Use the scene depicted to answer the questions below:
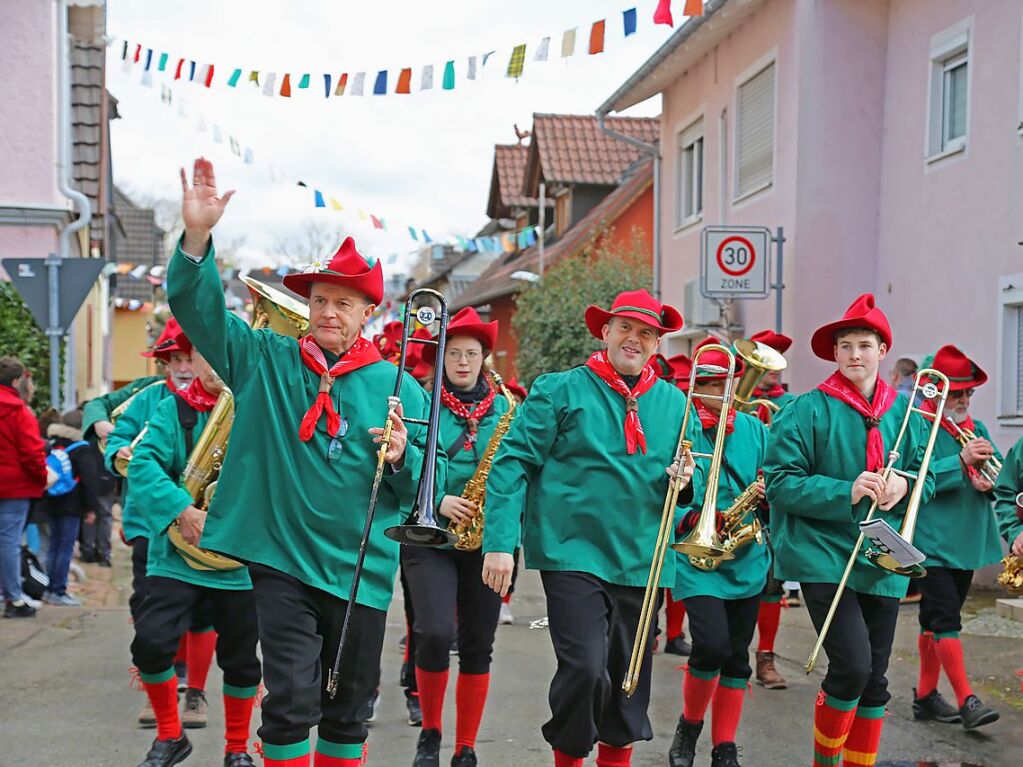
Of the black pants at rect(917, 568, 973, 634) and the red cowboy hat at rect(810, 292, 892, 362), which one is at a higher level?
the red cowboy hat at rect(810, 292, 892, 362)

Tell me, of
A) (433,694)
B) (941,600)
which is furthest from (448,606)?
(941,600)

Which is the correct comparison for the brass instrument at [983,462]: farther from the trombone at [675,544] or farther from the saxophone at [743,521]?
the trombone at [675,544]

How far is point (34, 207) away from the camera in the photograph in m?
16.9

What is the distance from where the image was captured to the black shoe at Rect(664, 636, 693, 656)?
9.66 meters

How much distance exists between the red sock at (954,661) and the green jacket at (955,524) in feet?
1.24

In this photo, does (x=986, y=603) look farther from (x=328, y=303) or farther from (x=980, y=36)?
(x=328, y=303)

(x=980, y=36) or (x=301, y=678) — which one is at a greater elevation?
(x=980, y=36)

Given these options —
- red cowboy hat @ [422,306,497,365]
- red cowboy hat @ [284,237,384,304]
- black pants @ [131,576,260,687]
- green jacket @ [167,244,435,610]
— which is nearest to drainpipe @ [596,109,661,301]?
red cowboy hat @ [422,306,497,365]

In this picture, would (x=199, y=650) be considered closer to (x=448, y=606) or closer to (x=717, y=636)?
(x=448, y=606)

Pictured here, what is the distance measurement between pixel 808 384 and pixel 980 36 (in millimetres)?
4747

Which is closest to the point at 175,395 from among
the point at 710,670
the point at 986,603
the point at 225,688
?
the point at 225,688

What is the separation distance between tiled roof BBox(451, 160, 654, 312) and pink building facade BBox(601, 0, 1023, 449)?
8.52m

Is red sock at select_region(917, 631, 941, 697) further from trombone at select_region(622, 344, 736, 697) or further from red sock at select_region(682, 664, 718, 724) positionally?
trombone at select_region(622, 344, 736, 697)

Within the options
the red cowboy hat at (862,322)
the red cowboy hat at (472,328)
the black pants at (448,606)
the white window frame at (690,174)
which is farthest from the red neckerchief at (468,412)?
the white window frame at (690,174)
